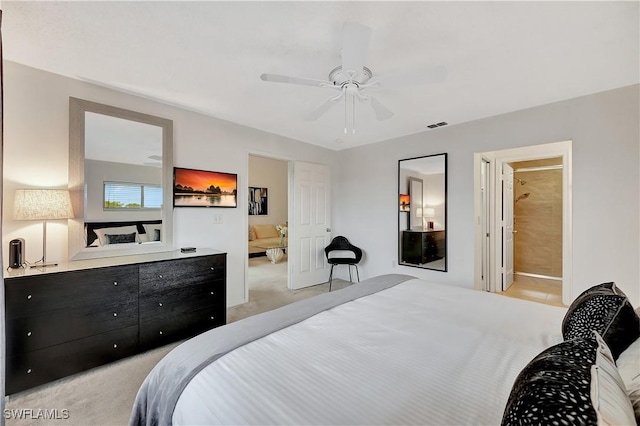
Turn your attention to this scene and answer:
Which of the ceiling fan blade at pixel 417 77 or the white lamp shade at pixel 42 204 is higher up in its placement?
the ceiling fan blade at pixel 417 77

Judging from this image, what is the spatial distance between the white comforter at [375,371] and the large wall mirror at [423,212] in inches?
88.2

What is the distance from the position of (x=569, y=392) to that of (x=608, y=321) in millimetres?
820

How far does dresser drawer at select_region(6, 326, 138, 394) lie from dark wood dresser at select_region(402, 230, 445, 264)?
3485 millimetres

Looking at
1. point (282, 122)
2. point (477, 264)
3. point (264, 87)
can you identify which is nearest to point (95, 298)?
point (264, 87)

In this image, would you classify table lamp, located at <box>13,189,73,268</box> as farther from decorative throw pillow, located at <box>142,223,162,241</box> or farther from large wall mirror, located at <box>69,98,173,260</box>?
decorative throw pillow, located at <box>142,223,162,241</box>

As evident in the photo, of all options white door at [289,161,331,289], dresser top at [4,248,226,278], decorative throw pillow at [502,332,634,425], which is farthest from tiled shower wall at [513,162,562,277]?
dresser top at [4,248,226,278]

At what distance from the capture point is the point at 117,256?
2600 mm

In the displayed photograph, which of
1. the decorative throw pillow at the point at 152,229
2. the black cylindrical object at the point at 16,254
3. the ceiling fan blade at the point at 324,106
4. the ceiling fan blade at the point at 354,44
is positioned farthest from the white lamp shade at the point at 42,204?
the ceiling fan blade at the point at 354,44

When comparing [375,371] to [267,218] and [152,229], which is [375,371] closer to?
[152,229]

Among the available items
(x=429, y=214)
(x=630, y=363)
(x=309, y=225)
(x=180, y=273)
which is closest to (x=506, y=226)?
(x=429, y=214)

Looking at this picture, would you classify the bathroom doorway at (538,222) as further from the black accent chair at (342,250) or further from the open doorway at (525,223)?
the black accent chair at (342,250)

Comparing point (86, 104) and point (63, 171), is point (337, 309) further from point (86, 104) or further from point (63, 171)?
point (86, 104)

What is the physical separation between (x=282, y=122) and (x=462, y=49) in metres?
2.22

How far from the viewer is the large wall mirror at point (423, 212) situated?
12.5 ft
